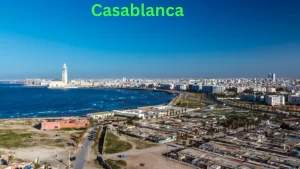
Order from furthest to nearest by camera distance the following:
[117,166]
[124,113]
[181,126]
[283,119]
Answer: [124,113] → [283,119] → [181,126] → [117,166]

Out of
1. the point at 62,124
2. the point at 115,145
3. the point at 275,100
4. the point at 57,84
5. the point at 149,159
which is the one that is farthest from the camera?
the point at 57,84

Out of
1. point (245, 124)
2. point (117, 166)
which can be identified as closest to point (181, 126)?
point (245, 124)

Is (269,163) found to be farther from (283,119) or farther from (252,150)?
(283,119)

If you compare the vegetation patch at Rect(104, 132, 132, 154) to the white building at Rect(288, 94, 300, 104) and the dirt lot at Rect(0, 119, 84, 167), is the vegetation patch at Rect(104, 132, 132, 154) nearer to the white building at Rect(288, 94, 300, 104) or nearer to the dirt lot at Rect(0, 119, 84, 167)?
the dirt lot at Rect(0, 119, 84, 167)

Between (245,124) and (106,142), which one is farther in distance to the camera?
(245,124)

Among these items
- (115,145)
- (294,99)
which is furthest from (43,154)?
(294,99)

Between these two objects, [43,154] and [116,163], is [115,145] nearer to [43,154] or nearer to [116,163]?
[116,163]

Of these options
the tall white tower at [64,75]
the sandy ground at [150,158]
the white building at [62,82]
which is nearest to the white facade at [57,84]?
the white building at [62,82]

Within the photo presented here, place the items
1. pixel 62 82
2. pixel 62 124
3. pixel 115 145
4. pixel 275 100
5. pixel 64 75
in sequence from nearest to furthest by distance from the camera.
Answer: pixel 115 145, pixel 62 124, pixel 275 100, pixel 62 82, pixel 64 75
